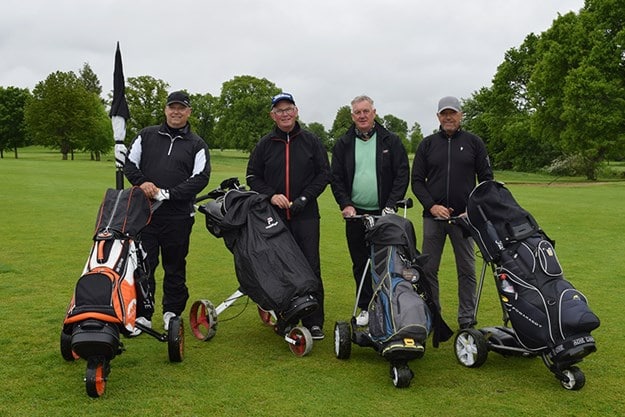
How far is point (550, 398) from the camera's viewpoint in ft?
12.4

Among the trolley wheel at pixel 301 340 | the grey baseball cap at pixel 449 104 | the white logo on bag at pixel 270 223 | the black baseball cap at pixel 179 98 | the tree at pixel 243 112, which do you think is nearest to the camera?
the trolley wheel at pixel 301 340

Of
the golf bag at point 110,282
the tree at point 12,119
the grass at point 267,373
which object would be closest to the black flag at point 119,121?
the golf bag at point 110,282

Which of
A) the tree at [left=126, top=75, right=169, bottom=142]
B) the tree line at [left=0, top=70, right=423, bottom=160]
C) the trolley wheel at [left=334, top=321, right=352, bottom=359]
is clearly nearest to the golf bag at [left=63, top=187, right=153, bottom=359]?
the trolley wheel at [left=334, top=321, right=352, bottom=359]

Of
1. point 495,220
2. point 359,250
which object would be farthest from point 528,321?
point 359,250

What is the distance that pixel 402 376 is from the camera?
12.8ft

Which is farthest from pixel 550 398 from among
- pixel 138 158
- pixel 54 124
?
pixel 54 124

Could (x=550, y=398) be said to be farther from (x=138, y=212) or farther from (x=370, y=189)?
(x=138, y=212)

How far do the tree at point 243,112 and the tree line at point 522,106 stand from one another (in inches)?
4.4

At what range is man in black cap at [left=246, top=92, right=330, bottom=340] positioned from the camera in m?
5.09

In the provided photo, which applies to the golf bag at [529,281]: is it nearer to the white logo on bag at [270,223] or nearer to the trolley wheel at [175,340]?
the white logo on bag at [270,223]

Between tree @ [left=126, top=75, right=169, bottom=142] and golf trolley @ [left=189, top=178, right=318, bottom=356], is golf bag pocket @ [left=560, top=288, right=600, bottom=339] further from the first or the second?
tree @ [left=126, top=75, right=169, bottom=142]

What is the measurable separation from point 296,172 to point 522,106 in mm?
41852

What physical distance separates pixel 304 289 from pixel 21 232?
8.16m

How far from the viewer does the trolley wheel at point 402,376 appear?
12.8 feet
